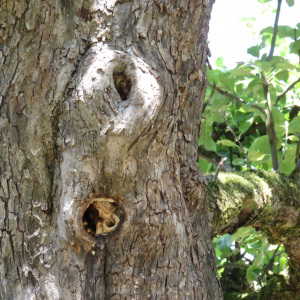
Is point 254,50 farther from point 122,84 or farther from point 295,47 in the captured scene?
point 122,84

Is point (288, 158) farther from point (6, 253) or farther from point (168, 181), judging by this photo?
point (6, 253)

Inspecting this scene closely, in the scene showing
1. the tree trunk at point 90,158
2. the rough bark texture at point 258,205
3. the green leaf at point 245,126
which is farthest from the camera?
the green leaf at point 245,126

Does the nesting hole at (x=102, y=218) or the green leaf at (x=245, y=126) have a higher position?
the green leaf at (x=245, y=126)

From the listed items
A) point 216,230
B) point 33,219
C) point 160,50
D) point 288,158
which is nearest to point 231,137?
point 288,158

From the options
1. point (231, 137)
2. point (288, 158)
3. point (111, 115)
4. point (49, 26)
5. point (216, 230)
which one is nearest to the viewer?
point (111, 115)

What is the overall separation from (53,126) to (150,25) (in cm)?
43

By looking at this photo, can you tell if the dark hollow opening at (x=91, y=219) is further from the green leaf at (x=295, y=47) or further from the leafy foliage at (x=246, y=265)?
the green leaf at (x=295, y=47)

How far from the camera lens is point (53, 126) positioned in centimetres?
121

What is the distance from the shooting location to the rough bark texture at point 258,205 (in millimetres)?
1798

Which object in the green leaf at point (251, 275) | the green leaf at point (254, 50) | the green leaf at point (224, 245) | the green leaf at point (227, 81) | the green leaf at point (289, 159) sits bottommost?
the green leaf at point (251, 275)

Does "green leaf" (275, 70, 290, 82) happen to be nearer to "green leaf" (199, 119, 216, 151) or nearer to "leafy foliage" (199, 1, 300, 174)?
"leafy foliage" (199, 1, 300, 174)

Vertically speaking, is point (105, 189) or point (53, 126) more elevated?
point (53, 126)

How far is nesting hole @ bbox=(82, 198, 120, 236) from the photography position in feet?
3.93

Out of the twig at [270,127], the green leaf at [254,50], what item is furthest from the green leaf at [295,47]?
the twig at [270,127]
